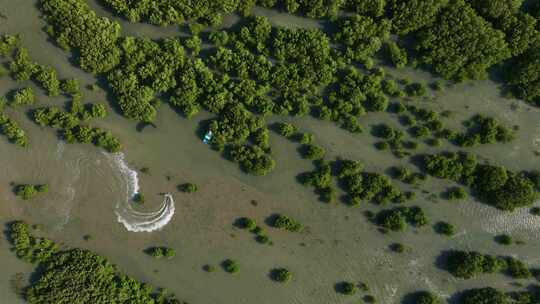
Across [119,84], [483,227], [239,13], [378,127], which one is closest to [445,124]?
[378,127]

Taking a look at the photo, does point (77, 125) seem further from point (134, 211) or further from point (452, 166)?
point (452, 166)

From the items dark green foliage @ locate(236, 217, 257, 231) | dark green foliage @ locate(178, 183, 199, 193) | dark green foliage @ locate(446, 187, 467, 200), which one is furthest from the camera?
dark green foliage @ locate(178, 183, 199, 193)

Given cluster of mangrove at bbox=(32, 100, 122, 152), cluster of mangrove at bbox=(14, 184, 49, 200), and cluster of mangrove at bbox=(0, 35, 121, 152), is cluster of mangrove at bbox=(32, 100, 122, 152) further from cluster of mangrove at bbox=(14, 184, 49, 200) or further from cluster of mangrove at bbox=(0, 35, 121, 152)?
cluster of mangrove at bbox=(14, 184, 49, 200)

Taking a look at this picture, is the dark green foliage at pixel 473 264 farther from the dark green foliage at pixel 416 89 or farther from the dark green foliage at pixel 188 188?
the dark green foliage at pixel 188 188

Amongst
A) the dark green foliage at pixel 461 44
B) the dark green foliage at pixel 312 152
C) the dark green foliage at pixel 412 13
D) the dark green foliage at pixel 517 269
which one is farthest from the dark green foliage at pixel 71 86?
the dark green foliage at pixel 517 269

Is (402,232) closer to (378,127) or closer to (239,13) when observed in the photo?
(378,127)

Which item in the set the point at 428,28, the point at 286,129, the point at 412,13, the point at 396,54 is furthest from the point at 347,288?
the point at 412,13

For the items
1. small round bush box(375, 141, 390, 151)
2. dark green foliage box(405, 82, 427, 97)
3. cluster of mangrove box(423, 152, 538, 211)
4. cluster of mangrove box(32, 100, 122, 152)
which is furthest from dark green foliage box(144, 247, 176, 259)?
dark green foliage box(405, 82, 427, 97)
